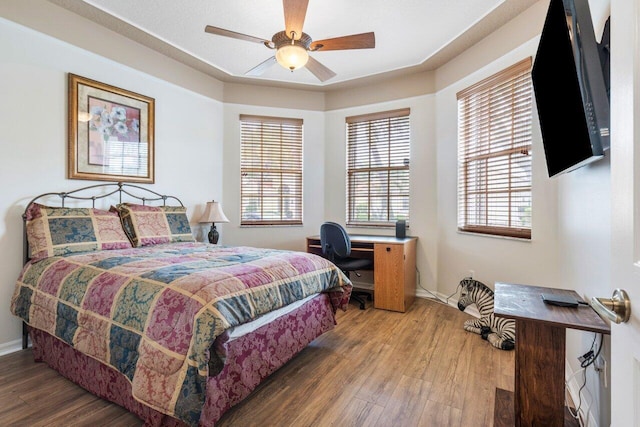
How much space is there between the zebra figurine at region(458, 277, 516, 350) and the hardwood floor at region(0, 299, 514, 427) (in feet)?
0.26

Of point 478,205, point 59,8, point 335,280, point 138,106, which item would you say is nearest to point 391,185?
point 478,205

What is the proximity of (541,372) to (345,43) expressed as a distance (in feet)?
7.80

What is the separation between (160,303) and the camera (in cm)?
147

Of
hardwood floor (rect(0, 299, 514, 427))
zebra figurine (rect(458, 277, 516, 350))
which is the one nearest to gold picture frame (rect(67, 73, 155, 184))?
hardwood floor (rect(0, 299, 514, 427))

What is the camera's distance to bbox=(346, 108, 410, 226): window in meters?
4.06

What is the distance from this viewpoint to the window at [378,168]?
406 cm

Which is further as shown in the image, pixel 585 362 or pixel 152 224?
pixel 152 224

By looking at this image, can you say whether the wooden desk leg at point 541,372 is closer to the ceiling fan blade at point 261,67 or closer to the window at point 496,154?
the window at point 496,154

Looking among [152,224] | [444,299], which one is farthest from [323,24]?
[444,299]

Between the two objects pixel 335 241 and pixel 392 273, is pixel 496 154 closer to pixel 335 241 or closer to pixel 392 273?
pixel 392 273

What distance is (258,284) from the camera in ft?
5.80

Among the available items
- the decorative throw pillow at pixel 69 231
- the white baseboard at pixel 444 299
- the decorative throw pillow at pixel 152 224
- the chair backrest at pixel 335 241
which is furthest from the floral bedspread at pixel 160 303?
the white baseboard at pixel 444 299

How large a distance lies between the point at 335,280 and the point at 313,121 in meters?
2.72

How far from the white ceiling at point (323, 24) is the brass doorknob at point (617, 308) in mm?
2684
